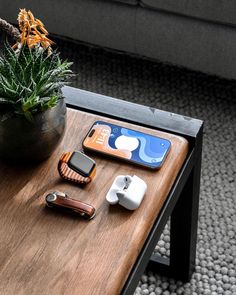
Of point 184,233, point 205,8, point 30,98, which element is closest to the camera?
point 30,98

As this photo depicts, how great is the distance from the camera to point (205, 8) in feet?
6.05

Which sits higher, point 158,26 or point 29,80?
point 158,26

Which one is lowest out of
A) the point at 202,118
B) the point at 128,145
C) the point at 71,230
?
the point at 71,230

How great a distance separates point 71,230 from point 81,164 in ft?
0.40

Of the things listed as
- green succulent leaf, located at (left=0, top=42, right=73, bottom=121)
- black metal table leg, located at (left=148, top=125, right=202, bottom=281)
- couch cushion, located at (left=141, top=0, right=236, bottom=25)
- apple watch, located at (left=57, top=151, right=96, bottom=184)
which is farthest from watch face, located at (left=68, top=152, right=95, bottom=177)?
couch cushion, located at (left=141, top=0, right=236, bottom=25)

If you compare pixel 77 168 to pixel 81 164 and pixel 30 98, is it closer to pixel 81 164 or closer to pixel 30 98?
pixel 81 164

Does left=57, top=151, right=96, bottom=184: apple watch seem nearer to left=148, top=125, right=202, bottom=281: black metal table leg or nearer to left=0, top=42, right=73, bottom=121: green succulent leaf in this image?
left=0, top=42, right=73, bottom=121: green succulent leaf

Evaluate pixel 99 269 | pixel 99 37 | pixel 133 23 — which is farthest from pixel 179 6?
pixel 99 269

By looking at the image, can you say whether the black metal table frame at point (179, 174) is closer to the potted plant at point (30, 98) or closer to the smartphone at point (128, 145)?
the smartphone at point (128, 145)

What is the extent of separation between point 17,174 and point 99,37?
1.01 meters

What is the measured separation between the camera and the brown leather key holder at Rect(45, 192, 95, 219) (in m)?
1.05

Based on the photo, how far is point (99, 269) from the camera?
3.22 ft

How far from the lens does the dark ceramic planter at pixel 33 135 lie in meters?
1.06

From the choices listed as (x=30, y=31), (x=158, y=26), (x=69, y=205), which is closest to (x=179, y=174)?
(x=69, y=205)
